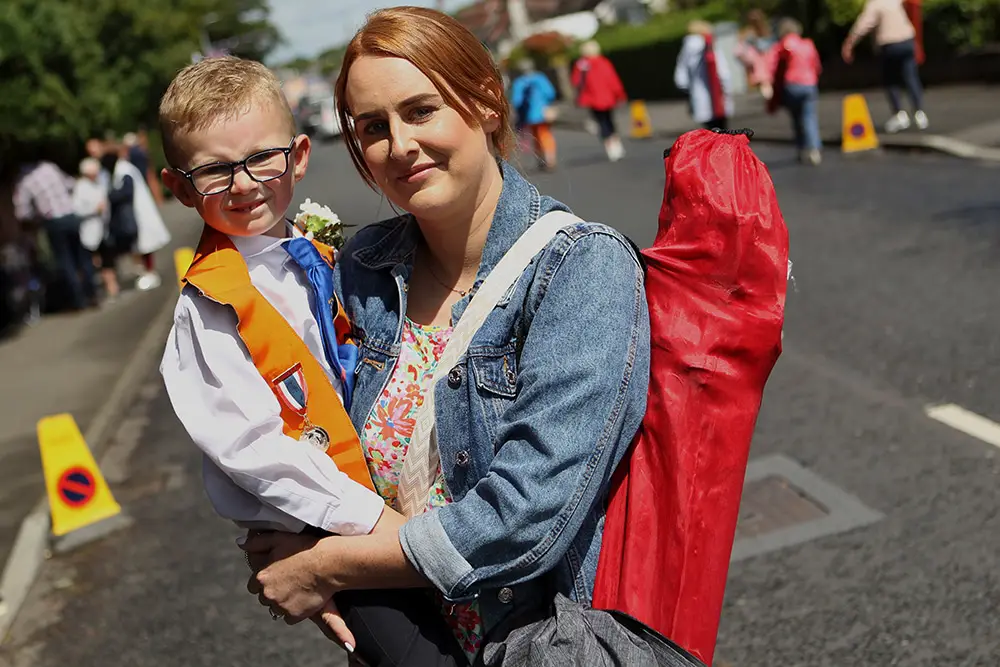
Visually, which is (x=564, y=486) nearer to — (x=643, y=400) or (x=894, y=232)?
(x=643, y=400)

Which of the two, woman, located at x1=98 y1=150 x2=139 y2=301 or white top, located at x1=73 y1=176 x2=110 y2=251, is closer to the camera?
white top, located at x1=73 y1=176 x2=110 y2=251

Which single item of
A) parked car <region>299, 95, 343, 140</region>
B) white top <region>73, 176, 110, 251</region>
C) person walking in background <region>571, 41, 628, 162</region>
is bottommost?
parked car <region>299, 95, 343, 140</region>

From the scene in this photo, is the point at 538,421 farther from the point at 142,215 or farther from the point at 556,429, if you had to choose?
the point at 142,215

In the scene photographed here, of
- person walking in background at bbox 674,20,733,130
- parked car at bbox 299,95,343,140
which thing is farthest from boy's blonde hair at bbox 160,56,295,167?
parked car at bbox 299,95,343,140

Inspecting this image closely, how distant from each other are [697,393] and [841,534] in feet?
9.61

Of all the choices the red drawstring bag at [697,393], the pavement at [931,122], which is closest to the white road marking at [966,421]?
the red drawstring bag at [697,393]

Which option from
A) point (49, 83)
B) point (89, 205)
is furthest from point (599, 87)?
point (49, 83)

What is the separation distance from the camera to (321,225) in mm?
2379

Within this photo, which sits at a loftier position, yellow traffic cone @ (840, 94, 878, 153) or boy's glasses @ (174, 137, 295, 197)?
boy's glasses @ (174, 137, 295, 197)

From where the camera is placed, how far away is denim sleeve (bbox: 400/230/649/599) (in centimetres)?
165

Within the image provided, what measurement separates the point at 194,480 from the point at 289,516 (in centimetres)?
492

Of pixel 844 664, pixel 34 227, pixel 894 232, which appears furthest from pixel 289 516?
pixel 34 227

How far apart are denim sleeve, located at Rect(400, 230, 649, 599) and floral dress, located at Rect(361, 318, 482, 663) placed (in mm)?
201

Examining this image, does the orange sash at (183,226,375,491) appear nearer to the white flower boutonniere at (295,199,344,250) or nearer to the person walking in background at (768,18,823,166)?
the white flower boutonniere at (295,199,344,250)
